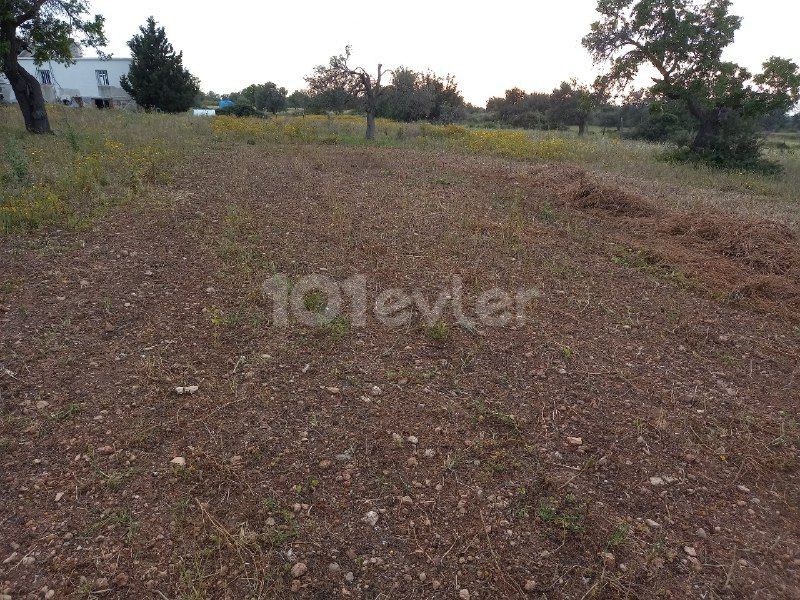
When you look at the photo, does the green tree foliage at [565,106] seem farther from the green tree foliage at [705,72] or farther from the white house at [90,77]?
the white house at [90,77]

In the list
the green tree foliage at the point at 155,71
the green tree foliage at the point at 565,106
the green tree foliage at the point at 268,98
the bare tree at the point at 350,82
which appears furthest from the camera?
the green tree foliage at the point at 268,98

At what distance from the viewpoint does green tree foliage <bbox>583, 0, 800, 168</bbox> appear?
12.7m

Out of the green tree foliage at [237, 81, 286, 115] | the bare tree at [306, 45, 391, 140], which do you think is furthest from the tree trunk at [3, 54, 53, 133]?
the green tree foliage at [237, 81, 286, 115]

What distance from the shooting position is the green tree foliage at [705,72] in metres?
12.7

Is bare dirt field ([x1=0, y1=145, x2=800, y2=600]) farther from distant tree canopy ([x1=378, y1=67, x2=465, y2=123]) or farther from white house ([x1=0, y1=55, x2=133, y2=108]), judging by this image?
white house ([x1=0, y1=55, x2=133, y2=108])

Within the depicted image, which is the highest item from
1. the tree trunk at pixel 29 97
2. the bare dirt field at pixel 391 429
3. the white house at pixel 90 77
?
the white house at pixel 90 77

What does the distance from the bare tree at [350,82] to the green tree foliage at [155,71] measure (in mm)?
13950

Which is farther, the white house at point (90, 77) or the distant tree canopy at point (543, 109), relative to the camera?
the white house at point (90, 77)

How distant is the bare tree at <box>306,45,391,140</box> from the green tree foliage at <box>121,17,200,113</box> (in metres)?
14.0

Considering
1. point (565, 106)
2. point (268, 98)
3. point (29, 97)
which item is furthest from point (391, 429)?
point (268, 98)

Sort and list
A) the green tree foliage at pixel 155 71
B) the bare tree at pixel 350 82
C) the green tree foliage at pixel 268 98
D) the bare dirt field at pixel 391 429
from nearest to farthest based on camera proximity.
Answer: the bare dirt field at pixel 391 429 → the bare tree at pixel 350 82 → the green tree foliage at pixel 155 71 → the green tree foliage at pixel 268 98

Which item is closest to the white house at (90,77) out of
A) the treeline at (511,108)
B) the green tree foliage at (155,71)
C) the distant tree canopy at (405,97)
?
the treeline at (511,108)

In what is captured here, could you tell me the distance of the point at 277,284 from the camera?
4.27 metres

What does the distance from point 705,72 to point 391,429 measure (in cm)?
1574
